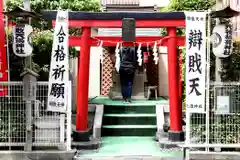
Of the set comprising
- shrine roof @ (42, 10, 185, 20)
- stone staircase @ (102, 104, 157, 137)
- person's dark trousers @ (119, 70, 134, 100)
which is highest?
shrine roof @ (42, 10, 185, 20)

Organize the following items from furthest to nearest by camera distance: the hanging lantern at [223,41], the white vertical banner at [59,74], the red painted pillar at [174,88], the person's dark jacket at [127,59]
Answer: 1. the person's dark jacket at [127,59]
2. the red painted pillar at [174,88]
3. the white vertical banner at [59,74]
4. the hanging lantern at [223,41]

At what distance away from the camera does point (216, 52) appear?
9.40 metres

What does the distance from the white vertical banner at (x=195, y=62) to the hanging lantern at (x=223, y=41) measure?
1.01 ft

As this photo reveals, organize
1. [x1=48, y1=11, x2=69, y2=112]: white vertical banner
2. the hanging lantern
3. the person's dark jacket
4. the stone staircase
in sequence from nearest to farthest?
the hanging lantern → [x1=48, y1=11, x2=69, y2=112]: white vertical banner → the stone staircase → the person's dark jacket

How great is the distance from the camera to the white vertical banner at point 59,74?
9.58 meters

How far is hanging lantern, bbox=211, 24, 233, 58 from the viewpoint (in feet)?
30.6

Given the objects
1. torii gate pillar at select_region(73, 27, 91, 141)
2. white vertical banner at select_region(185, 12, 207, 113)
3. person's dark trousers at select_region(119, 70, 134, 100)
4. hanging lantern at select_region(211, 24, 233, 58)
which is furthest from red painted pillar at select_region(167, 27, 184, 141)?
person's dark trousers at select_region(119, 70, 134, 100)

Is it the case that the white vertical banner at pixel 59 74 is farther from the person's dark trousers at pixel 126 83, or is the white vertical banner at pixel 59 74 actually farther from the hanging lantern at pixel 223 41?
the person's dark trousers at pixel 126 83

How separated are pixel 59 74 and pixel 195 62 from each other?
3342 millimetres

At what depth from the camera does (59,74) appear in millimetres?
9609

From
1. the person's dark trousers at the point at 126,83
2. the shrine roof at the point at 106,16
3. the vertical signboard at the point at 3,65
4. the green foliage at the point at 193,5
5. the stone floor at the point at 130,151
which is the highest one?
the green foliage at the point at 193,5

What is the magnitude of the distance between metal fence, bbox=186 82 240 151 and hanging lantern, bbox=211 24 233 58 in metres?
0.82

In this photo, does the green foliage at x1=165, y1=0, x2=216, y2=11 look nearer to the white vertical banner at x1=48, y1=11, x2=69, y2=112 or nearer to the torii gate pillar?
the torii gate pillar

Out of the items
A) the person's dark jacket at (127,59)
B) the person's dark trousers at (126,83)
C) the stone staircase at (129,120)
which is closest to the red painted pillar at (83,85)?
the stone staircase at (129,120)
